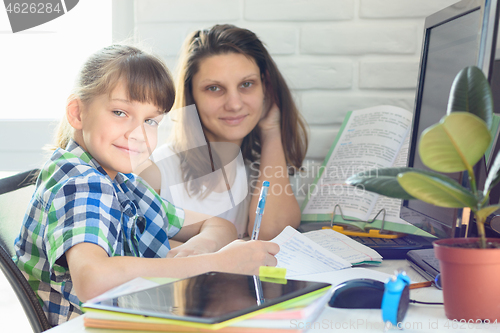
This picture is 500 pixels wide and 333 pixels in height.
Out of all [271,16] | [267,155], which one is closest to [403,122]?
[267,155]

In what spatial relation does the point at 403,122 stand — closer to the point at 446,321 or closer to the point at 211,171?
the point at 211,171

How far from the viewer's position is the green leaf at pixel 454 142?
1.23ft

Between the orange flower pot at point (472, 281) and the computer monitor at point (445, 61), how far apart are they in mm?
131

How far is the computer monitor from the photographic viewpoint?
21.2 inches

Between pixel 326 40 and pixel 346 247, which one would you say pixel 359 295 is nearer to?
pixel 346 247

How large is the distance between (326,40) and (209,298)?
3.45 ft

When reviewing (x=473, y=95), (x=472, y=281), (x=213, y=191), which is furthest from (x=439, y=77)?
(x=213, y=191)

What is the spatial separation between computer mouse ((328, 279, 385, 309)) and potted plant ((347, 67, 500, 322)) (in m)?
0.07

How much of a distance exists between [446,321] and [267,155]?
0.86 m

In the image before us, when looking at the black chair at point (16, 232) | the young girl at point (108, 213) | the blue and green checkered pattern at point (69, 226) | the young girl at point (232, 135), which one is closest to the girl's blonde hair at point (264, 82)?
the young girl at point (232, 135)

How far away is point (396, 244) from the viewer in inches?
32.4

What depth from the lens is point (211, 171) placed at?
129 centimetres

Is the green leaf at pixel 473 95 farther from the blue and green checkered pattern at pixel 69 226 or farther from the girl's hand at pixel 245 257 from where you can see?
the blue and green checkered pattern at pixel 69 226

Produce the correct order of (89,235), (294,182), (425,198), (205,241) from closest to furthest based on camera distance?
(425,198) → (89,235) → (205,241) → (294,182)
